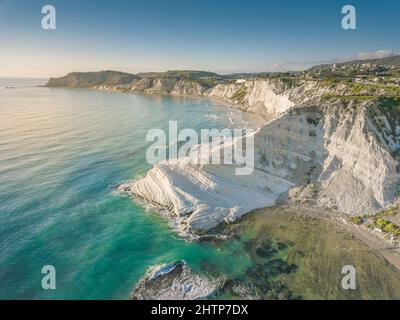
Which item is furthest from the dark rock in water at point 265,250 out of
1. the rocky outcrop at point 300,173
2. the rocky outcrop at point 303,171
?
the rocky outcrop at point 303,171

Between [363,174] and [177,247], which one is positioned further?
[363,174]

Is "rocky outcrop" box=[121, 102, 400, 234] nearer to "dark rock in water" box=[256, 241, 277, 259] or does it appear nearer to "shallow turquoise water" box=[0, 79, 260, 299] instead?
"shallow turquoise water" box=[0, 79, 260, 299]

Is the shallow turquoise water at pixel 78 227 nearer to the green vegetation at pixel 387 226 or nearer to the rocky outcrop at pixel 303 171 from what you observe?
the rocky outcrop at pixel 303 171

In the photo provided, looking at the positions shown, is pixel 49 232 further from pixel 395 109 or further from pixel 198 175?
pixel 395 109

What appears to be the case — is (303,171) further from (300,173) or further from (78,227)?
(78,227)

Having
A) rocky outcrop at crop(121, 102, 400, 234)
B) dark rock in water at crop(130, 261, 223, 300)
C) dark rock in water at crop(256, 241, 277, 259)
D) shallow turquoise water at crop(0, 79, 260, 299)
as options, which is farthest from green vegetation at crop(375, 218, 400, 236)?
dark rock in water at crop(130, 261, 223, 300)

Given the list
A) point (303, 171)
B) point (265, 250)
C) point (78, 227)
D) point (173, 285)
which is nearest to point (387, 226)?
point (303, 171)
